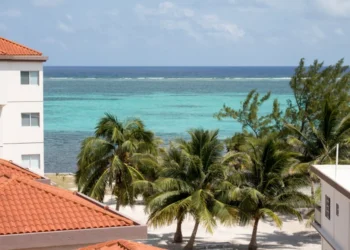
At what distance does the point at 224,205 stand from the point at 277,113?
59.0ft

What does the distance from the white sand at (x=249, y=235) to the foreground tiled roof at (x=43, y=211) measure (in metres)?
16.7

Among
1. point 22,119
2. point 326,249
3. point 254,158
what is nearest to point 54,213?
point 326,249

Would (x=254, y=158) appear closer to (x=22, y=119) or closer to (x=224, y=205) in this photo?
(x=224, y=205)

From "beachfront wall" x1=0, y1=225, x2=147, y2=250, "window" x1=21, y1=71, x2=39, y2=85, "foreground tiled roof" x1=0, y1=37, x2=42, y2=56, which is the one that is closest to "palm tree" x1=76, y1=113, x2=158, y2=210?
"window" x1=21, y1=71, x2=39, y2=85

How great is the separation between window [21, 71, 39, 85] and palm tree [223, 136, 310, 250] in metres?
12.7

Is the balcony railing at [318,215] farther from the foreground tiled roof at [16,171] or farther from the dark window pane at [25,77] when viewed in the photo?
the dark window pane at [25,77]

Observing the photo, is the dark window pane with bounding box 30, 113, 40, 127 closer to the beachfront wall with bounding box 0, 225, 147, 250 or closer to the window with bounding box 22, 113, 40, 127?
the window with bounding box 22, 113, 40, 127

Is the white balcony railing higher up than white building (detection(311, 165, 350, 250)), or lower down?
higher up

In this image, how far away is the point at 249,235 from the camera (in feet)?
115

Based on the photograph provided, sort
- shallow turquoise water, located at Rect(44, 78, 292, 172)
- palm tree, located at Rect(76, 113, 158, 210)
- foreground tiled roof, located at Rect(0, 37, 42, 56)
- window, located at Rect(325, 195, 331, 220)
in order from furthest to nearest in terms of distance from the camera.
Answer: shallow turquoise water, located at Rect(44, 78, 292, 172) < foreground tiled roof, located at Rect(0, 37, 42, 56) < palm tree, located at Rect(76, 113, 158, 210) < window, located at Rect(325, 195, 331, 220)

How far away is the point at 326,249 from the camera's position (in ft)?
88.1

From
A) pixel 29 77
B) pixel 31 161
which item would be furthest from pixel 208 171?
pixel 29 77

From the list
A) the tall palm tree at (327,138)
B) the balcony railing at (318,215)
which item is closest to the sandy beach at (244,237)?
the tall palm tree at (327,138)

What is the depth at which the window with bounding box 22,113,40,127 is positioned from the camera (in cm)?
3850
